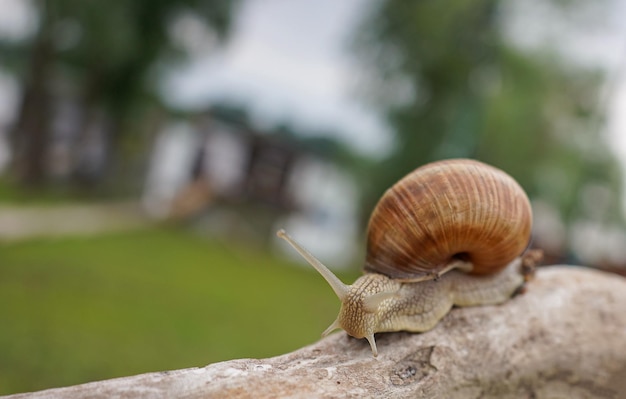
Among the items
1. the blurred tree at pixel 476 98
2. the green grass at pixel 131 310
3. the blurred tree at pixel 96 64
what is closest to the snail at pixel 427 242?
the green grass at pixel 131 310

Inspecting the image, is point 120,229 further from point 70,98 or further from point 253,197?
point 70,98

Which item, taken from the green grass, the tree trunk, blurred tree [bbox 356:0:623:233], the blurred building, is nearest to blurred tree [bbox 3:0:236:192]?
the tree trunk

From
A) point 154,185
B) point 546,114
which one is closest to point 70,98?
point 154,185

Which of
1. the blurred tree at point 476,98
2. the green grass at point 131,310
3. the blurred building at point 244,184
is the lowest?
the blurred building at point 244,184

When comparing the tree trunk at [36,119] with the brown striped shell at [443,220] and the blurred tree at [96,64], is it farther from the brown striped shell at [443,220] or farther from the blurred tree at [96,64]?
the brown striped shell at [443,220]

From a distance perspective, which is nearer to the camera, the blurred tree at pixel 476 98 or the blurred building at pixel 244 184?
the blurred tree at pixel 476 98

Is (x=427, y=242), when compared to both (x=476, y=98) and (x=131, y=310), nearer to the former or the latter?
(x=131, y=310)
